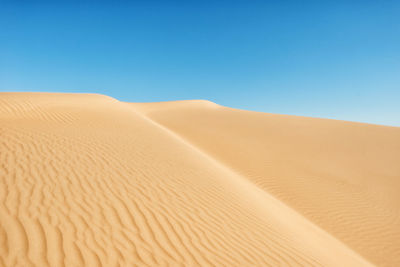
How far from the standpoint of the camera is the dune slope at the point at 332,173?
6.20m

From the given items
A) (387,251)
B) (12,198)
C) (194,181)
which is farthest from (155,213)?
(387,251)

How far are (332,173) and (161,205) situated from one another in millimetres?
9518

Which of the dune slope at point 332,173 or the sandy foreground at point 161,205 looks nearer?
the sandy foreground at point 161,205

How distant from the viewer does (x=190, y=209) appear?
13.3ft

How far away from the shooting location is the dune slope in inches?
244

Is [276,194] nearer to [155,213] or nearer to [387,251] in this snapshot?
[387,251]

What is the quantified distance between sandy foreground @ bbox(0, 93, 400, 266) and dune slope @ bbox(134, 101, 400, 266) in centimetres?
6

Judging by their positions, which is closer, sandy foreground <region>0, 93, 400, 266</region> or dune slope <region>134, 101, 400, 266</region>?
→ sandy foreground <region>0, 93, 400, 266</region>

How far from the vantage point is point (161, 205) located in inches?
153

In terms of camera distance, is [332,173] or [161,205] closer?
[161,205]

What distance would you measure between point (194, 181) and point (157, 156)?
1.74 m

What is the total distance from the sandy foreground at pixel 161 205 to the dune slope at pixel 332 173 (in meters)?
0.06

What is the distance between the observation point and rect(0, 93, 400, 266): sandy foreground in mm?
2715

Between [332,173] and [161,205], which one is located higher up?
[332,173]
